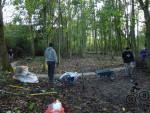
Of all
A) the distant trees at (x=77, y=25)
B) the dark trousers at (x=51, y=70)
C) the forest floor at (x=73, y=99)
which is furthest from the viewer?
the distant trees at (x=77, y=25)

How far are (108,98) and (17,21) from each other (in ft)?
126

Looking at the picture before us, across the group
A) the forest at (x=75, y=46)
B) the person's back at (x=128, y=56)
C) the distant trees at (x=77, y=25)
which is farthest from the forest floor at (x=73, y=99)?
the distant trees at (x=77, y=25)

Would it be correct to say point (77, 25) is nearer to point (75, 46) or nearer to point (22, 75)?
point (75, 46)

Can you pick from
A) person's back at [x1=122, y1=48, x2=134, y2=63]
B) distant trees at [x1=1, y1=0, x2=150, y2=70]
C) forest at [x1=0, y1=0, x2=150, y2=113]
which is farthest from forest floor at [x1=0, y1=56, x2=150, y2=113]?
distant trees at [x1=1, y1=0, x2=150, y2=70]

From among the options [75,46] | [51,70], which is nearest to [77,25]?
[75,46]

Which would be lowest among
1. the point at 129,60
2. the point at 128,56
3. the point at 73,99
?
the point at 73,99

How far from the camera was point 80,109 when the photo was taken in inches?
602

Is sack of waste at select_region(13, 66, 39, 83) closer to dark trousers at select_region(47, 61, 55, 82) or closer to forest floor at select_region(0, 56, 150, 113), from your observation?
forest floor at select_region(0, 56, 150, 113)

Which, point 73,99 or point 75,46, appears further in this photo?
point 75,46

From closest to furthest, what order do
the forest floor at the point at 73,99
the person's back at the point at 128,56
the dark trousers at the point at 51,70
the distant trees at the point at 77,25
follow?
the forest floor at the point at 73,99, the dark trousers at the point at 51,70, the person's back at the point at 128,56, the distant trees at the point at 77,25

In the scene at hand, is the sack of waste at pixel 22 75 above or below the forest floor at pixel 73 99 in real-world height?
above

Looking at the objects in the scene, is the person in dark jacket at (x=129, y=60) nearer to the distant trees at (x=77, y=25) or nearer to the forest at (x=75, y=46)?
the forest at (x=75, y=46)

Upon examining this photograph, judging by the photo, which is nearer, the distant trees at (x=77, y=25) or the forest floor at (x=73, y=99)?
the forest floor at (x=73, y=99)

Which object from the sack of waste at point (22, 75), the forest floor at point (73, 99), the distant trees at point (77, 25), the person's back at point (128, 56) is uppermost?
the distant trees at point (77, 25)
